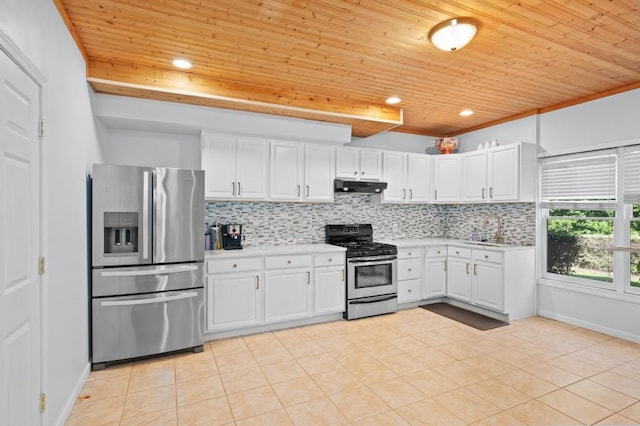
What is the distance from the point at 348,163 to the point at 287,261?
1.65 m

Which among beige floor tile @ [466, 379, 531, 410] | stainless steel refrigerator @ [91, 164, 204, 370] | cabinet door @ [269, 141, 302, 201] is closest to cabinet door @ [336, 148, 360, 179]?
cabinet door @ [269, 141, 302, 201]

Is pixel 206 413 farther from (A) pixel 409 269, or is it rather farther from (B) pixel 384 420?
(A) pixel 409 269

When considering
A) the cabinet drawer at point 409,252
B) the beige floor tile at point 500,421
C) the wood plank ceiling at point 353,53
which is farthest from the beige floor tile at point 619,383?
the wood plank ceiling at point 353,53

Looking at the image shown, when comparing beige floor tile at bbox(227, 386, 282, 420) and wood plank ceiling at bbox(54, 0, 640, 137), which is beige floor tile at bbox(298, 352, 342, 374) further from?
wood plank ceiling at bbox(54, 0, 640, 137)

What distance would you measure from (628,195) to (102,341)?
5.59 metres

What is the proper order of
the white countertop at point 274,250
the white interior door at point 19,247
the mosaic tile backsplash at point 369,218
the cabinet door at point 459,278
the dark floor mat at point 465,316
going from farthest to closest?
the cabinet door at point 459,278 < the mosaic tile backsplash at point 369,218 < the dark floor mat at point 465,316 < the white countertop at point 274,250 < the white interior door at point 19,247

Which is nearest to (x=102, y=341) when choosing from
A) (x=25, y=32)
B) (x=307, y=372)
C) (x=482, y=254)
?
(x=307, y=372)

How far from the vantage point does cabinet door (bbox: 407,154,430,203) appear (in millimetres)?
5184

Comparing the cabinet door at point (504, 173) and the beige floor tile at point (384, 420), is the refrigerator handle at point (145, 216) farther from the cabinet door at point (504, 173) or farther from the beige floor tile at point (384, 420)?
the cabinet door at point (504, 173)

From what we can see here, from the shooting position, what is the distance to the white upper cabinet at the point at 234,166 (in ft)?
12.7

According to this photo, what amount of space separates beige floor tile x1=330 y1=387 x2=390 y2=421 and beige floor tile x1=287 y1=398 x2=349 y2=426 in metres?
0.05

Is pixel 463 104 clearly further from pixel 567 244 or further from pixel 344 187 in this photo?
pixel 567 244

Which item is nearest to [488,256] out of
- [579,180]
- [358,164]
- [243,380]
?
[579,180]

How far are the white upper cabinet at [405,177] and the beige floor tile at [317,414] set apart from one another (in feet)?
10.3
